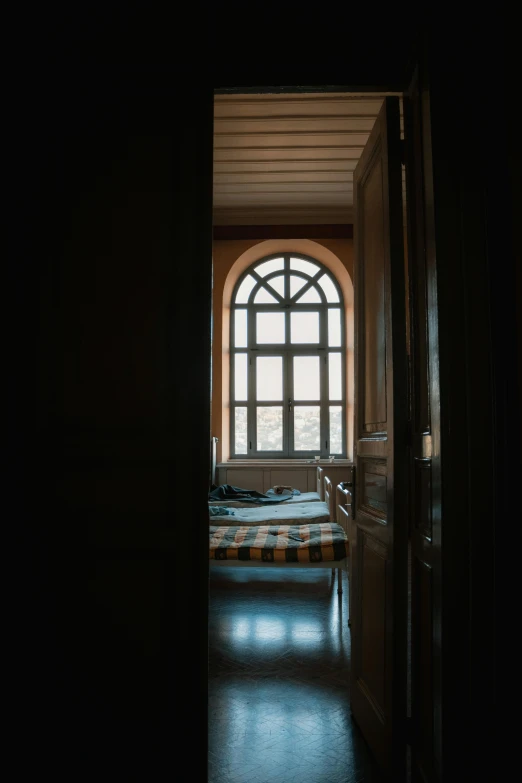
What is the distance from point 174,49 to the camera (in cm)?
216

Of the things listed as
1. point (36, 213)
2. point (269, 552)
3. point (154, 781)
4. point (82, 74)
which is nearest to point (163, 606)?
point (154, 781)

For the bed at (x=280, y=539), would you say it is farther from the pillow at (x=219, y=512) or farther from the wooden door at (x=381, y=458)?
the wooden door at (x=381, y=458)

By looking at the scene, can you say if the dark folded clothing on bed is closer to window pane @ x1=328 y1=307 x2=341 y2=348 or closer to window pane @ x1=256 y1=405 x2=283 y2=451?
window pane @ x1=256 y1=405 x2=283 y2=451

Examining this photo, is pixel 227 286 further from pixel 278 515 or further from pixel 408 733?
pixel 408 733

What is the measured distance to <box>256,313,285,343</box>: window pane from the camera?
29.0 feet

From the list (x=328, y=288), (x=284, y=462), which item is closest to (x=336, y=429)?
(x=284, y=462)

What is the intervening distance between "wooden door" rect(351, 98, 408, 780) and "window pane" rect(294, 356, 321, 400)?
19.6ft

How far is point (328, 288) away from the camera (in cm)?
887

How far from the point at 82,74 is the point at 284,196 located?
6019 mm

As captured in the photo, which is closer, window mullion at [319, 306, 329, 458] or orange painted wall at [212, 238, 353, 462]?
orange painted wall at [212, 238, 353, 462]

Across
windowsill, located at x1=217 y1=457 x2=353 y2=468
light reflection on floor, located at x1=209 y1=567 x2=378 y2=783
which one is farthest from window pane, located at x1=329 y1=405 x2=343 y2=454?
light reflection on floor, located at x1=209 y1=567 x2=378 y2=783

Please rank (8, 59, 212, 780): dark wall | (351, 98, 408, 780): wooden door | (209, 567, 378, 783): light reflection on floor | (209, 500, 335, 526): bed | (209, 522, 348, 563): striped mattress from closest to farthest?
(8, 59, 212, 780): dark wall < (351, 98, 408, 780): wooden door < (209, 567, 378, 783): light reflection on floor < (209, 522, 348, 563): striped mattress < (209, 500, 335, 526): bed

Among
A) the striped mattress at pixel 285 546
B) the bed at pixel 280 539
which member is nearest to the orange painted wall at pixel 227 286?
the bed at pixel 280 539

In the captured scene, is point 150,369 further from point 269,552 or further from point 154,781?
point 269,552
